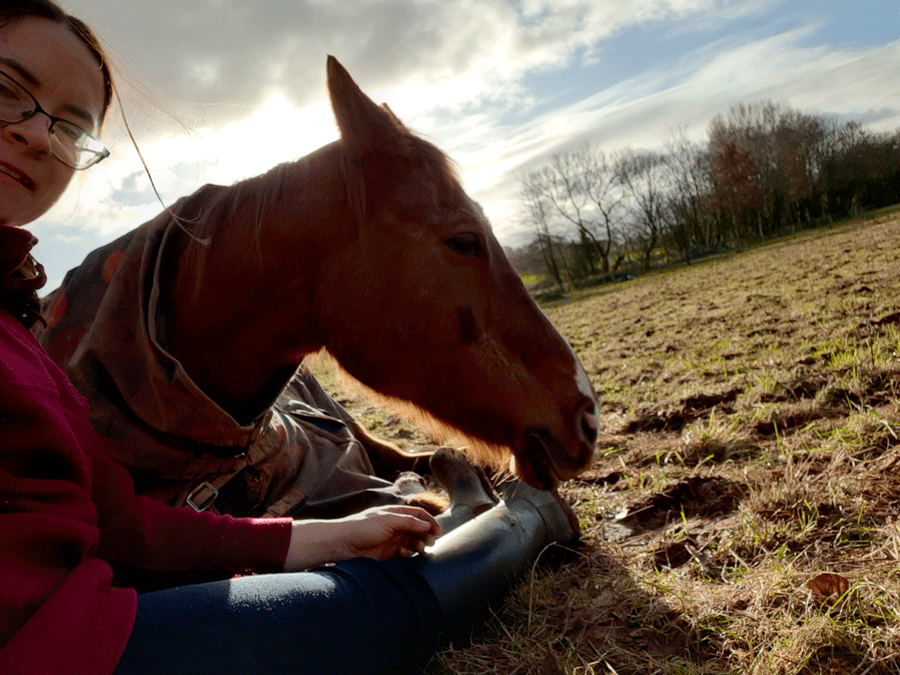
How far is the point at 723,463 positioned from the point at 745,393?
4.13ft

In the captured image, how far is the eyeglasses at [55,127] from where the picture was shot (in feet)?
3.88

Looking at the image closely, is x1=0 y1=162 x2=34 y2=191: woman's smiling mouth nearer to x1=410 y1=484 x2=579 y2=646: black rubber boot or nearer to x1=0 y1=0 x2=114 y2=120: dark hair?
x1=0 y1=0 x2=114 y2=120: dark hair

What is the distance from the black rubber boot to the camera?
64.6 inches

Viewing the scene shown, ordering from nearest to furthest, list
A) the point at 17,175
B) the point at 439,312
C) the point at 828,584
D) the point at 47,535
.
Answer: the point at 47,535 → the point at 17,175 → the point at 828,584 → the point at 439,312

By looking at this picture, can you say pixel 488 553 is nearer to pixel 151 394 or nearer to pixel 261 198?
pixel 151 394

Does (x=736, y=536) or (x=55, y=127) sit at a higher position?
(x=55, y=127)

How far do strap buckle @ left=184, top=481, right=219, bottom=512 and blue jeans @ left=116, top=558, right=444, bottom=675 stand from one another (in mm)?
852

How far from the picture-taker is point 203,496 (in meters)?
2.13

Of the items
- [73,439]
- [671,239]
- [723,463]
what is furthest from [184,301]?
[671,239]

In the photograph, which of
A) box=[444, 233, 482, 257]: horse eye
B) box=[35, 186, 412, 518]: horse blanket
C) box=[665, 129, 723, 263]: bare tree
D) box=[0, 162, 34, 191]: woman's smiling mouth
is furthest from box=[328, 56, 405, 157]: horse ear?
box=[665, 129, 723, 263]: bare tree

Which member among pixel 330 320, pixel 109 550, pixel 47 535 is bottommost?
pixel 109 550

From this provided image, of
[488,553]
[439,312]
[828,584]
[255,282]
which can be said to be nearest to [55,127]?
[255,282]

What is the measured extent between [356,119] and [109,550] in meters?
1.57

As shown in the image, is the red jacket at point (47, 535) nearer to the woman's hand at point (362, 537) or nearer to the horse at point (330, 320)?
the woman's hand at point (362, 537)
